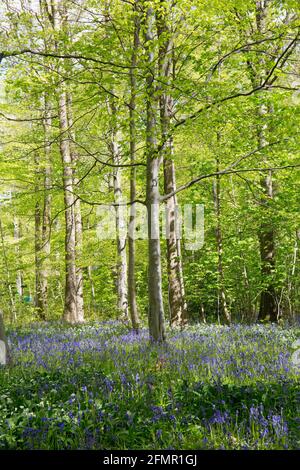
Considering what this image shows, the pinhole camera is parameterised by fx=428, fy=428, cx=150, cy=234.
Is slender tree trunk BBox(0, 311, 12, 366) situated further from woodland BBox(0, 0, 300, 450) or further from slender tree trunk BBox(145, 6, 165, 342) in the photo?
slender tree trunk BBox(145, 6, 165, 342)

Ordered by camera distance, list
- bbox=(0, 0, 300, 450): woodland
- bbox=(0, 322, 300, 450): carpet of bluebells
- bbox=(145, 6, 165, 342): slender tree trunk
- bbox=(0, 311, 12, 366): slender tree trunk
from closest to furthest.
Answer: bbox=(0, 322, 300, 450): carpet of bluebells, bbox=(0, 0, 300, 450): woodland, bbox=(0, 311, 12, 366): slender tree trunk, bbox=(145, 6, 165, 342): slender tree trunk

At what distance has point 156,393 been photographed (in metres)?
4.26

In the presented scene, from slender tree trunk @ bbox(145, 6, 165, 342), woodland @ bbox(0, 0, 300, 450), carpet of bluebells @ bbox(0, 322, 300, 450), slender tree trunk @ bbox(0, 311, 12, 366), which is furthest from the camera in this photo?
slender tree trunk @ bbox(145, 6, 165, 342)

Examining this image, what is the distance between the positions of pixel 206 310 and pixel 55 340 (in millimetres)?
17811

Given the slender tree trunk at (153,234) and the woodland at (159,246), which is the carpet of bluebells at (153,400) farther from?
the slender tree trunk at (153,234)

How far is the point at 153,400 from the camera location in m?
4.10

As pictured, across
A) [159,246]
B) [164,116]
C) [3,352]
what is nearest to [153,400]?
[3,352]

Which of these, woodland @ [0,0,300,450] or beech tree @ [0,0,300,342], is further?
beech tree @ [0,0,300,342]

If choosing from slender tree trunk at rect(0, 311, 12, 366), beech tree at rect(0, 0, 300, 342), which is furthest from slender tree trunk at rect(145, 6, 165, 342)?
slender tree trunk at rect(0, 311, 12, 366)

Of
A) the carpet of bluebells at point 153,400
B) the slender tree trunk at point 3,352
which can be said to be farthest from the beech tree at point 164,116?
the slender tree trunk at point 3,352

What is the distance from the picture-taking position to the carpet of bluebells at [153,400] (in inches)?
130

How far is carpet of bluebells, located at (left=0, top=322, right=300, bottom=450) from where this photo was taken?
10.9 feet

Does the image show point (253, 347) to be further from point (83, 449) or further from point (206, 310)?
point (206, 310)
